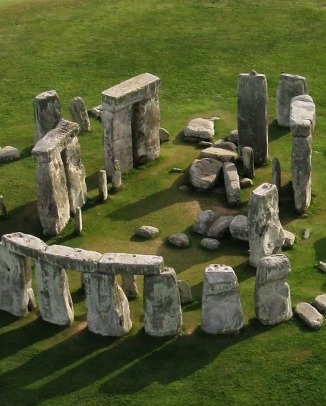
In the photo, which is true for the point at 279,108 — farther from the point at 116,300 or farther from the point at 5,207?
the point at 116,300

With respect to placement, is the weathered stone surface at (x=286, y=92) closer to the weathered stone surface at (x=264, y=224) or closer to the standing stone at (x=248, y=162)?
the standing stone at (x=248, y=162)

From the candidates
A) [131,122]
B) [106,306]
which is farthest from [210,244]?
[131,122]

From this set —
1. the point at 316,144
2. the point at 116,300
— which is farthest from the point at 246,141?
the point at 116,300

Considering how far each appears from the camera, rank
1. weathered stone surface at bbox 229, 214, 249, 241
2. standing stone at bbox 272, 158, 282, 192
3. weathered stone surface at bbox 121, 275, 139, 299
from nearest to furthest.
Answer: weathered stone surface at bbox 121, 275, 139, 299
weathered stone surface at bbox 229, 214, 249, 241
standing stone at bbox 272, 158, 282, 192

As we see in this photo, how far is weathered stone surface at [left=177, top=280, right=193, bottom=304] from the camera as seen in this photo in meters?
21.2

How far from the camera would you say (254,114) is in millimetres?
26734

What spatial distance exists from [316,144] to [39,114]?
712 centimetres

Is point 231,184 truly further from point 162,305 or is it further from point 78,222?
point 162,305

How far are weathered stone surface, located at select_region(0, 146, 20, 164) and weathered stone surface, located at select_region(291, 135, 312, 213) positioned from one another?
289 inches

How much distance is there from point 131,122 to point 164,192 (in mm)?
1992

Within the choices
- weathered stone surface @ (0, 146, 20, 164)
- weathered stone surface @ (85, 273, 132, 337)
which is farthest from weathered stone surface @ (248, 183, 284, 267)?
weathered stone surface @ (0, 146, 20, 164)

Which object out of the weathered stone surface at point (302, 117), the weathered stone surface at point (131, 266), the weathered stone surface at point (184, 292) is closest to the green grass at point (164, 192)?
the weathered stone surface at point (184, 292)

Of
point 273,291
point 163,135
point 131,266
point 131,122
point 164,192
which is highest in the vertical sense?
point 131,266

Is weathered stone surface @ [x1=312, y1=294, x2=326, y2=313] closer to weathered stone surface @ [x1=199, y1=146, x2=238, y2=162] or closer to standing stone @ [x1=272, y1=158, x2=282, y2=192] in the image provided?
standing stone @ [x1=272, y1=158, x2=282, y2=192]
